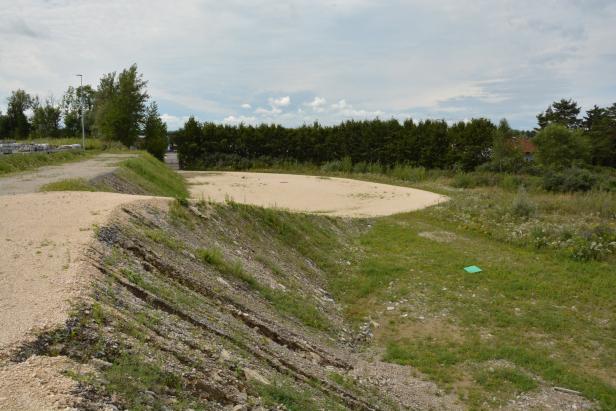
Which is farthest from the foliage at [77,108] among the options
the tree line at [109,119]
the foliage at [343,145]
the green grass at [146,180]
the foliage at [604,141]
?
the foliage at [604,141]

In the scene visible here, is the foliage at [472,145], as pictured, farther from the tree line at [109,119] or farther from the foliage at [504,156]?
the tree line at [109,119]

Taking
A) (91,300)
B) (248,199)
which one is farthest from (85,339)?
(248,199)

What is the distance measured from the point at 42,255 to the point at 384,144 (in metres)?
29.1

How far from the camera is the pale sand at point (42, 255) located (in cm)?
392

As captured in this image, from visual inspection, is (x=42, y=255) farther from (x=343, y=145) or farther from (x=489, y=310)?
(x=343, y=145)

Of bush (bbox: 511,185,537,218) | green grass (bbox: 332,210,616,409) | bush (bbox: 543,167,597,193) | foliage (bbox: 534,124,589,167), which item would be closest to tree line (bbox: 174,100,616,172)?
foliage (bbox: 534,124,589,167)

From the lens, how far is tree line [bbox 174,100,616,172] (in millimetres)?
29875

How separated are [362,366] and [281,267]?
11.1ft

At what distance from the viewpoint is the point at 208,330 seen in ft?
16.2

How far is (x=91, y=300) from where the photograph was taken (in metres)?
4.26

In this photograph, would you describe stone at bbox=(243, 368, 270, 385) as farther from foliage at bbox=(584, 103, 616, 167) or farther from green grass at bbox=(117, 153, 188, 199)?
foliage at bbox=(584, 103, 616, 167)

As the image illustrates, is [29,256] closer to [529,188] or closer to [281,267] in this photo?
[281,267]

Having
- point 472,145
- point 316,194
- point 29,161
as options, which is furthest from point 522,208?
point 29,161

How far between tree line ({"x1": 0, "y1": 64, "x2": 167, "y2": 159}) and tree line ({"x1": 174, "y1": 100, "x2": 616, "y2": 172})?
3752 mm
